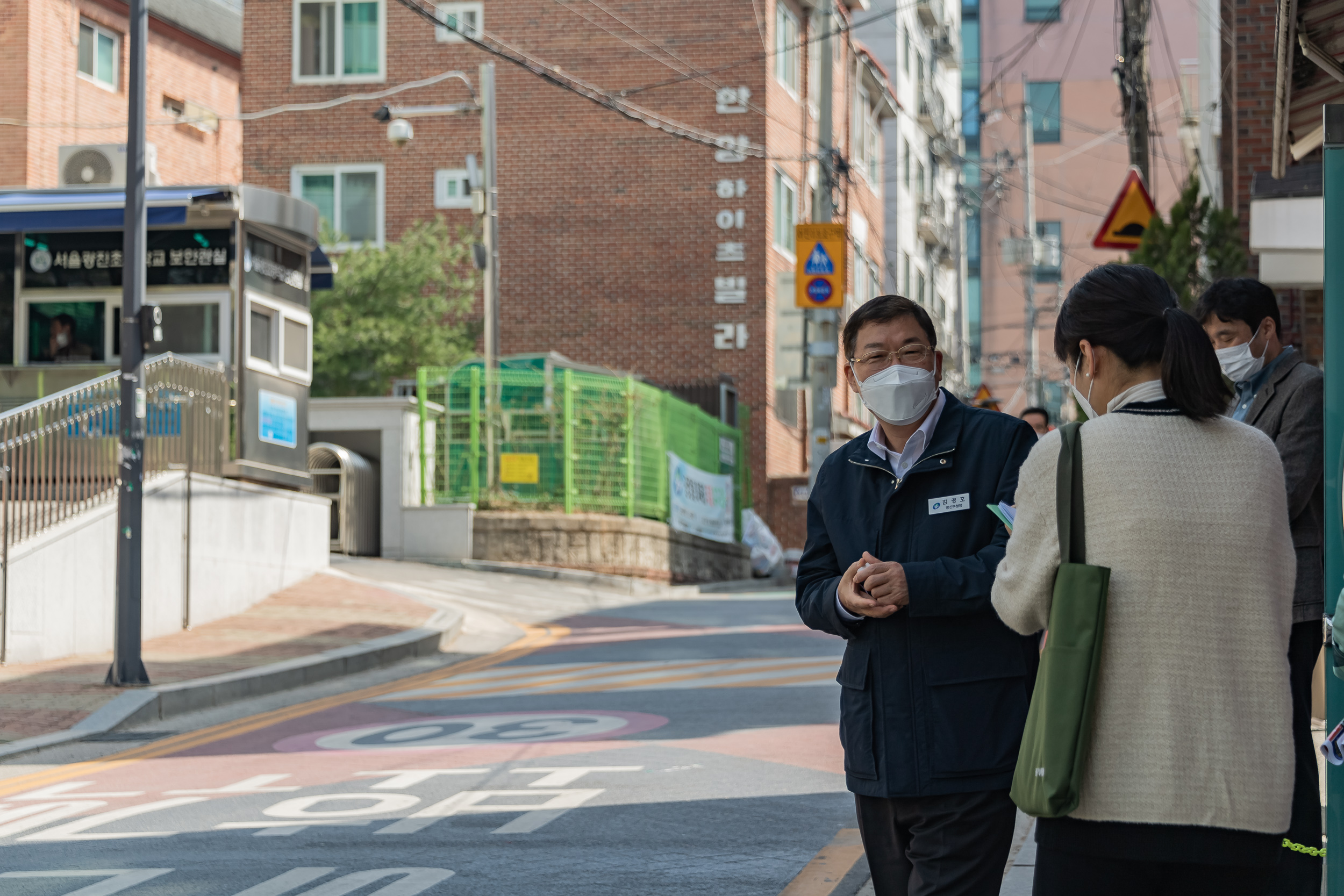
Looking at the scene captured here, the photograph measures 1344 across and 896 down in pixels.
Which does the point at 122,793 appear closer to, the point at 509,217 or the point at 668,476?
the point at 668,476

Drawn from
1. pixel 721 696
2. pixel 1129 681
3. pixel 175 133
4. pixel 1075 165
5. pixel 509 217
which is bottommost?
pixel 721 696

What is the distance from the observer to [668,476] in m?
27.0

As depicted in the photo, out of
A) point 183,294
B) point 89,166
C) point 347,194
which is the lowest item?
point 183,294

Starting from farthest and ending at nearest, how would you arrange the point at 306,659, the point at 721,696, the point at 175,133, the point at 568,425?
the point at 175,133 < the point at 568,425 < the point at 306,659 < the point at 721,696

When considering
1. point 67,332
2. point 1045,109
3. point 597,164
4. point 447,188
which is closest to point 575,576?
point 67,332

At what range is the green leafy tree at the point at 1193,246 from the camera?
15.3 metres

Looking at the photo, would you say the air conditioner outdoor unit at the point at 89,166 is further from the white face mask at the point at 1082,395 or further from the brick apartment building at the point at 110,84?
the white face mask at the point at 1082,395

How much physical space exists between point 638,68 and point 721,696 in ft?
74.6

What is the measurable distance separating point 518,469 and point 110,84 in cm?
1532

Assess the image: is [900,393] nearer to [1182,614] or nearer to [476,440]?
[1182,614]

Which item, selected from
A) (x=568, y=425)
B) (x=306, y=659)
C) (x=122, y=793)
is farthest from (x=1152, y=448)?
(x=568, y=425)

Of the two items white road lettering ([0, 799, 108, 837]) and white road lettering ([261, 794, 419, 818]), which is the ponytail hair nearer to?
white road lettering ([261, 794, 419, 818])

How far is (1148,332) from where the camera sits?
306 cm

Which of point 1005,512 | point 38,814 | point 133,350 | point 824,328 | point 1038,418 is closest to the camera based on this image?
point 1005,512
